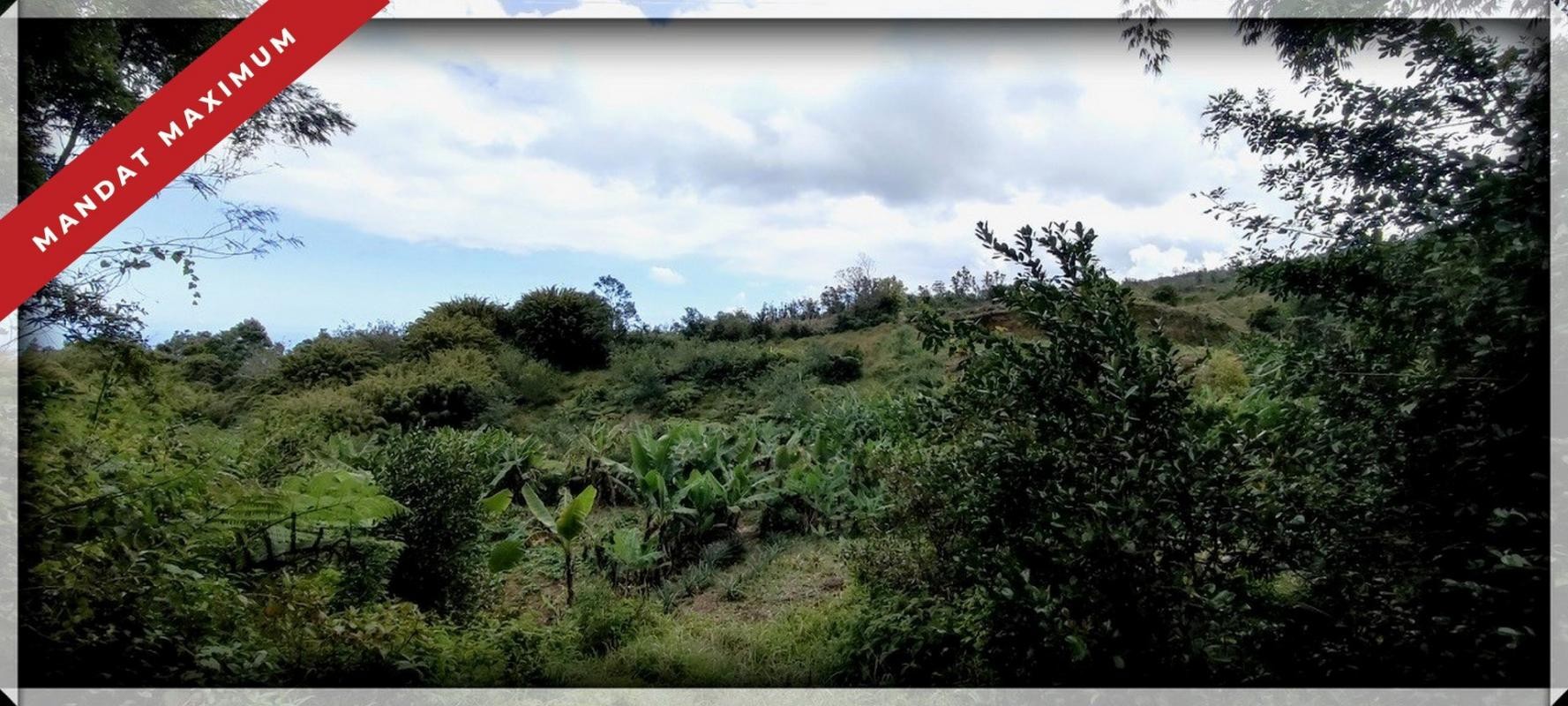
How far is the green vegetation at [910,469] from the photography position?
1988 millimetres

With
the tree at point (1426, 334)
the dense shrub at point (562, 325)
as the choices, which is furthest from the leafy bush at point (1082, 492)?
the dense shrub at point (562, 325)

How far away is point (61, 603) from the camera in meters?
2.29

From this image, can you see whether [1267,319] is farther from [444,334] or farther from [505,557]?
[444,334]

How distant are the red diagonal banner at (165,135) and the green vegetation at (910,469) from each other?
1.08ft

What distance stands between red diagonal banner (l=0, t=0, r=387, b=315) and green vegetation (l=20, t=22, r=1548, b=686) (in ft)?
1.08

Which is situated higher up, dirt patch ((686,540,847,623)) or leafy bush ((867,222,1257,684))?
leafy bush ((867,222,1257,684))

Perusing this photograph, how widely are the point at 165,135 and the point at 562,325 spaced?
141 cm

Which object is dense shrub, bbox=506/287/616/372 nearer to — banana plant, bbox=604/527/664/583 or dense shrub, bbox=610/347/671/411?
dense shrub, bbox=610/347/671/411

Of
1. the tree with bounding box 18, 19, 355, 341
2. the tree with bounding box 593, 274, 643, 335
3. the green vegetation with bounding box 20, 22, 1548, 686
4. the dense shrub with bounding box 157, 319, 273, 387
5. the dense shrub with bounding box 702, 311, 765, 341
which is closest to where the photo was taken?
the green vegetation with bounding box 20, 22, 1548, 686

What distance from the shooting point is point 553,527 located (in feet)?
9.37

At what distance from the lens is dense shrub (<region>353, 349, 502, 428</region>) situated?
2875 mm

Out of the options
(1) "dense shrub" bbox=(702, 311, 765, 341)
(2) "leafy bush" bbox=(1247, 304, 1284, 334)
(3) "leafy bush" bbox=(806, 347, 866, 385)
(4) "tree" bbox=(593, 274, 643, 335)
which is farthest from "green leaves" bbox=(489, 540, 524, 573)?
(2) "leafy bush" bbox=(1247, 304, 1284, 334)

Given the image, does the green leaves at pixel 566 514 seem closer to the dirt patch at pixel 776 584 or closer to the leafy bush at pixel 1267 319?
the dirt patch at pixel 776 584

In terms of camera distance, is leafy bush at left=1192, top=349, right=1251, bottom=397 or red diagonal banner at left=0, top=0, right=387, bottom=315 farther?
leafy bush at left=1192, top=349, right=1251, bottom=397
